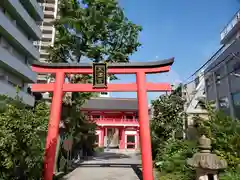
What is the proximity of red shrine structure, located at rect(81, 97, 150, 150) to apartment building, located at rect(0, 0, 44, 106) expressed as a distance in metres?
12.4

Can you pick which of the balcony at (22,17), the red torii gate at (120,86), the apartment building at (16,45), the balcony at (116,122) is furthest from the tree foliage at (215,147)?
the balcony at (116,122)

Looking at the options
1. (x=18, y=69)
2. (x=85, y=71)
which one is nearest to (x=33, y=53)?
(x=18, y=69)

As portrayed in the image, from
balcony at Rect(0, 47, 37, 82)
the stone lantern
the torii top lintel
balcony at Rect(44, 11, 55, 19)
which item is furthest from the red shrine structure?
the stone lantern

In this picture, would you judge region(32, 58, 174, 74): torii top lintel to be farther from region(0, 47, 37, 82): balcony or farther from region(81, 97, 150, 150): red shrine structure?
region(81, 97, 150, 150): red shrine structure

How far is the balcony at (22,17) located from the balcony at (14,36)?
5.11ft

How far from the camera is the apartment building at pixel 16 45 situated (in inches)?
834

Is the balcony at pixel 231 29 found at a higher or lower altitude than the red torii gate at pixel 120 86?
higher

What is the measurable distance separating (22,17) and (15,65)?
558 centimetres

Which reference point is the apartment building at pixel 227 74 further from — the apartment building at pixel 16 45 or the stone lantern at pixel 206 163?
the apartment building at pixel 16 45

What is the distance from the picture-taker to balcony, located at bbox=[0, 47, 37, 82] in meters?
20.8

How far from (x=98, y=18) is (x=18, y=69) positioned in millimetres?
11597

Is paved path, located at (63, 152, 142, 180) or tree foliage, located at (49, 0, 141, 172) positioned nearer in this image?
paved path, located at (63, 152, 142, 180)

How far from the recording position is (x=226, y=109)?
48.1ft

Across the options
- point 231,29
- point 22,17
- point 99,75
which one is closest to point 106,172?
point 99,75
